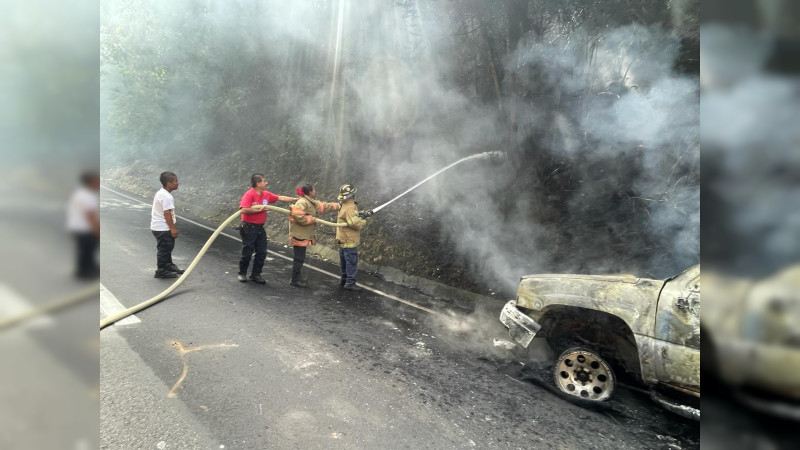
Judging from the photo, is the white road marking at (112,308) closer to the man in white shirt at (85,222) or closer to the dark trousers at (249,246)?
the dark trousers at (249,246)

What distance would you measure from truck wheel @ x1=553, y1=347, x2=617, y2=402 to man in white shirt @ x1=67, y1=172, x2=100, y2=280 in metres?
3.80

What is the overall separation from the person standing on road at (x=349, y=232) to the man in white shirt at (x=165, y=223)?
2.35 m

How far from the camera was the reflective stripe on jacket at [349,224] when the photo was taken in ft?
20.9

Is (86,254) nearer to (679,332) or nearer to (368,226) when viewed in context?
(679,332)

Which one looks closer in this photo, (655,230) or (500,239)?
(655,230)

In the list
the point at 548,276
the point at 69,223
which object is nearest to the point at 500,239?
the point at 548,276

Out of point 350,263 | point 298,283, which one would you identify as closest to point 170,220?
point 298,283

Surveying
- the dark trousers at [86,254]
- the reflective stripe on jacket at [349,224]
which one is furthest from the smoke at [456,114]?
the dark trousers at [86,254]

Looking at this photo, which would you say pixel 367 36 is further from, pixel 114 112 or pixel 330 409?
pixel 114 112

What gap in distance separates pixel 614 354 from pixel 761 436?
3.31 metres

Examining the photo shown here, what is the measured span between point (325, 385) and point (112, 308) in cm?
306

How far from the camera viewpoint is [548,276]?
4086 mm

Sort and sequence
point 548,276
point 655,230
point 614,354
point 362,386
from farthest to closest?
point 655,230 → point 548,276 → point 614,354 → point 362,386

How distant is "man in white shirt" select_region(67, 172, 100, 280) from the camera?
798mm
